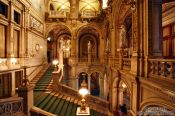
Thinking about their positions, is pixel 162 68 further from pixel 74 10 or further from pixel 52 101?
pixel 74 10

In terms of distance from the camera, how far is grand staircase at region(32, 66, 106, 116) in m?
10.7

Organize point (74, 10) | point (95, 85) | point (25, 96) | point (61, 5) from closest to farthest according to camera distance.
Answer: point (25, 96) < point (74, 10) < point (61, 5) < point (95, 85)

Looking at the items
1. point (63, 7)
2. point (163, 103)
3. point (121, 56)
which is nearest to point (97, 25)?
point (63, 7)

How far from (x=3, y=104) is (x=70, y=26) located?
1762 centimetres

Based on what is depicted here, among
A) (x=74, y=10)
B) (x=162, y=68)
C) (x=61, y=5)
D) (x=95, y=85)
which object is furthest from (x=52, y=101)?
(x=61, y=5)

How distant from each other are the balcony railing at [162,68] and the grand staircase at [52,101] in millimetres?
6435

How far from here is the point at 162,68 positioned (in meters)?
5.95

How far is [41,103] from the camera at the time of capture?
10.9m

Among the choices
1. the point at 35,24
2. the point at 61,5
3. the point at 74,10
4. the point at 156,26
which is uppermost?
the point at 61,5

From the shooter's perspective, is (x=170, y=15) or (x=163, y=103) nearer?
(x=163, y=103)

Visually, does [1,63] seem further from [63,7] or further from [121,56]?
[63,7]

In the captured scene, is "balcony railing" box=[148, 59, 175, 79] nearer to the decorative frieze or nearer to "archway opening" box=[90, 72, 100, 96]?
the decorative frieze

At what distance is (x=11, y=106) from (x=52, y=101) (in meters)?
5.31

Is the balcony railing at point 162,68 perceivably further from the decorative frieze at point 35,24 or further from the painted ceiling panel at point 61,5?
the painted ceiling panel at point 61,5
